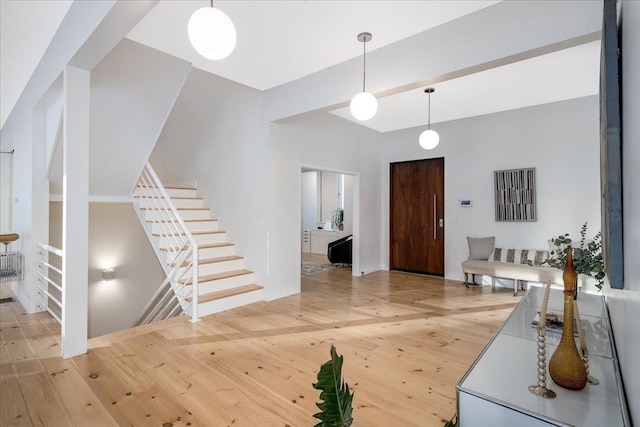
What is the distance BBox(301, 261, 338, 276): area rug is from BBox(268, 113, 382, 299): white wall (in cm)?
106

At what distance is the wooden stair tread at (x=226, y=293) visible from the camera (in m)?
4.08

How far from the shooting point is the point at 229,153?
5293 mm

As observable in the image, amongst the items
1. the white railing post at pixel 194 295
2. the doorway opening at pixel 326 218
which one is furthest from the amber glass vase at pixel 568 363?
the doorway opening at pixel 326 218

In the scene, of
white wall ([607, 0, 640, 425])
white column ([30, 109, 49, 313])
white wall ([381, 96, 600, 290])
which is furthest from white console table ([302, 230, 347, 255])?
white wall ([607, 0, 640, 425])

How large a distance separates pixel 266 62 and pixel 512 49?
2496mm

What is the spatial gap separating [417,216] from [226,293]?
4.06 m

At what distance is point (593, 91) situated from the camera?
4.53 meters

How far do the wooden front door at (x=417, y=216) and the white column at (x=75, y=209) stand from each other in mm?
5457

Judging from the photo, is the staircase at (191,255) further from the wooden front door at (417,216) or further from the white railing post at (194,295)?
the wooden front door at (417,216)

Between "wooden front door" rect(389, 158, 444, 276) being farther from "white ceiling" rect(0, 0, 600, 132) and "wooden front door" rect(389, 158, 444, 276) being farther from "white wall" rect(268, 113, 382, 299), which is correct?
"white ceiling" rect(0, 0, 600, 132)

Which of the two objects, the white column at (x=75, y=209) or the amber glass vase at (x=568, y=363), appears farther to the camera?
the white column at (x=75, y=209)

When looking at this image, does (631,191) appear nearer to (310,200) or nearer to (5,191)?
(5,191)

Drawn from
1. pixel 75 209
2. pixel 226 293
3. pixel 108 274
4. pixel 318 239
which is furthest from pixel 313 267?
pixel 75 209

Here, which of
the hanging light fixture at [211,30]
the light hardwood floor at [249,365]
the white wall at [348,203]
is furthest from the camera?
the white wall at [348,203]
